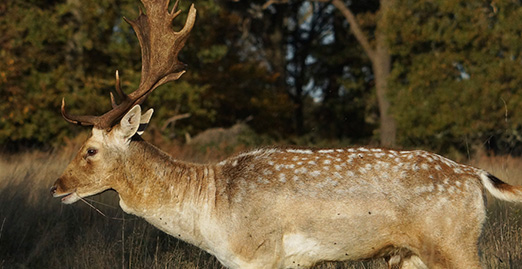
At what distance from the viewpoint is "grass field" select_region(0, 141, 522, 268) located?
6.65 metres

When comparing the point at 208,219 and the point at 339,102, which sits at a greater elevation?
the point at 208,219

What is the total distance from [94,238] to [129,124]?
8.07 feet

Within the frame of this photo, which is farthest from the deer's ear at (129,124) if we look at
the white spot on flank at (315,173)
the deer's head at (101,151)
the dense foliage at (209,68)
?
the dense foliage at (209,68)

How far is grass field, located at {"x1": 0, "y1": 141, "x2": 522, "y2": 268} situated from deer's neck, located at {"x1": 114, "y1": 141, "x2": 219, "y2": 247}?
3.09ft

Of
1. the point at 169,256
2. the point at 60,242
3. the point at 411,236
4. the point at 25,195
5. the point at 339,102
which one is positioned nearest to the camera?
the point at 411,236

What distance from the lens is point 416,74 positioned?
23.5 m

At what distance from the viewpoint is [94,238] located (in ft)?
24.8

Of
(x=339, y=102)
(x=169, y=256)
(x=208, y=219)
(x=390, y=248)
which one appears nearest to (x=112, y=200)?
(x=169, y=256)

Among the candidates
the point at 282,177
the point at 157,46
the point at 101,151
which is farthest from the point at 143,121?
the point at 282,177

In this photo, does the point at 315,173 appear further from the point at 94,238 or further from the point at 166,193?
the point at 94,238

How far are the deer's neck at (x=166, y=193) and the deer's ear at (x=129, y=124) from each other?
0.10 meters

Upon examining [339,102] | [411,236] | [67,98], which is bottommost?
[339,102]

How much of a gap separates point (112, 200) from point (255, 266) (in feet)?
13.6

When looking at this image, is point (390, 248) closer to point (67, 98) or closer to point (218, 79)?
point (67, 98)
